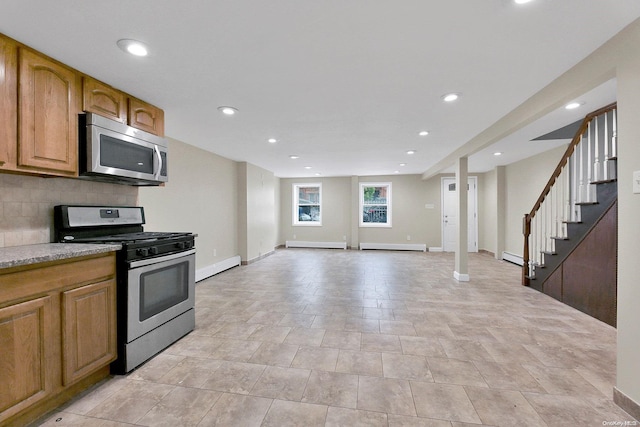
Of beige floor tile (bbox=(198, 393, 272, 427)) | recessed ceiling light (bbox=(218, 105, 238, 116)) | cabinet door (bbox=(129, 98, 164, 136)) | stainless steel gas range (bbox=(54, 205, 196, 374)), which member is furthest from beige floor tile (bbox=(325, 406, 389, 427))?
cabinet door (bbox=(129, 98, 164, 136))

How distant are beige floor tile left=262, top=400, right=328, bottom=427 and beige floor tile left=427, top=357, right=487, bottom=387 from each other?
2.98 feet

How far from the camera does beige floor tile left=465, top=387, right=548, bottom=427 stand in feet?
5.22

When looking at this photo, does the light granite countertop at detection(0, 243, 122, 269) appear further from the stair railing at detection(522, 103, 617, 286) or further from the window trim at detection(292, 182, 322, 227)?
the window trim at detection(292, 182, 322, 227)

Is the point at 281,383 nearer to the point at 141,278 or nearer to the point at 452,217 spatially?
the point at 141,278

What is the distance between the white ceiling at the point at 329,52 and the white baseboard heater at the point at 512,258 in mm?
3769

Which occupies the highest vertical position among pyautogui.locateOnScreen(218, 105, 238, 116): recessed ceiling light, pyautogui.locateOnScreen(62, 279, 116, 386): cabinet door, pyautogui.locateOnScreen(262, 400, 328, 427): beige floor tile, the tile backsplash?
pyautogui.locateOnScreen(218, 105, 238, 116): recessed ceiling light

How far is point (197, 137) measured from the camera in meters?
4.05

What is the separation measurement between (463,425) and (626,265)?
1.36 metres

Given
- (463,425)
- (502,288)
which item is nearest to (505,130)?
(502,288)

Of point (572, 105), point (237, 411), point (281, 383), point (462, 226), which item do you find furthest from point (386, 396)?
point (462, 226)

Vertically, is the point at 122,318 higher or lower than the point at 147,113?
lower

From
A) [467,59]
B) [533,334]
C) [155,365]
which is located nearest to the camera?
[467,59]

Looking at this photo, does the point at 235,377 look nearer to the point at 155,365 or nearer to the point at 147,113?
the point at 155,365

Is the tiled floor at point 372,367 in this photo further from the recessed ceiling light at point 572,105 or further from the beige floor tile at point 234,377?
the recessed ceiling light at point 572,105
